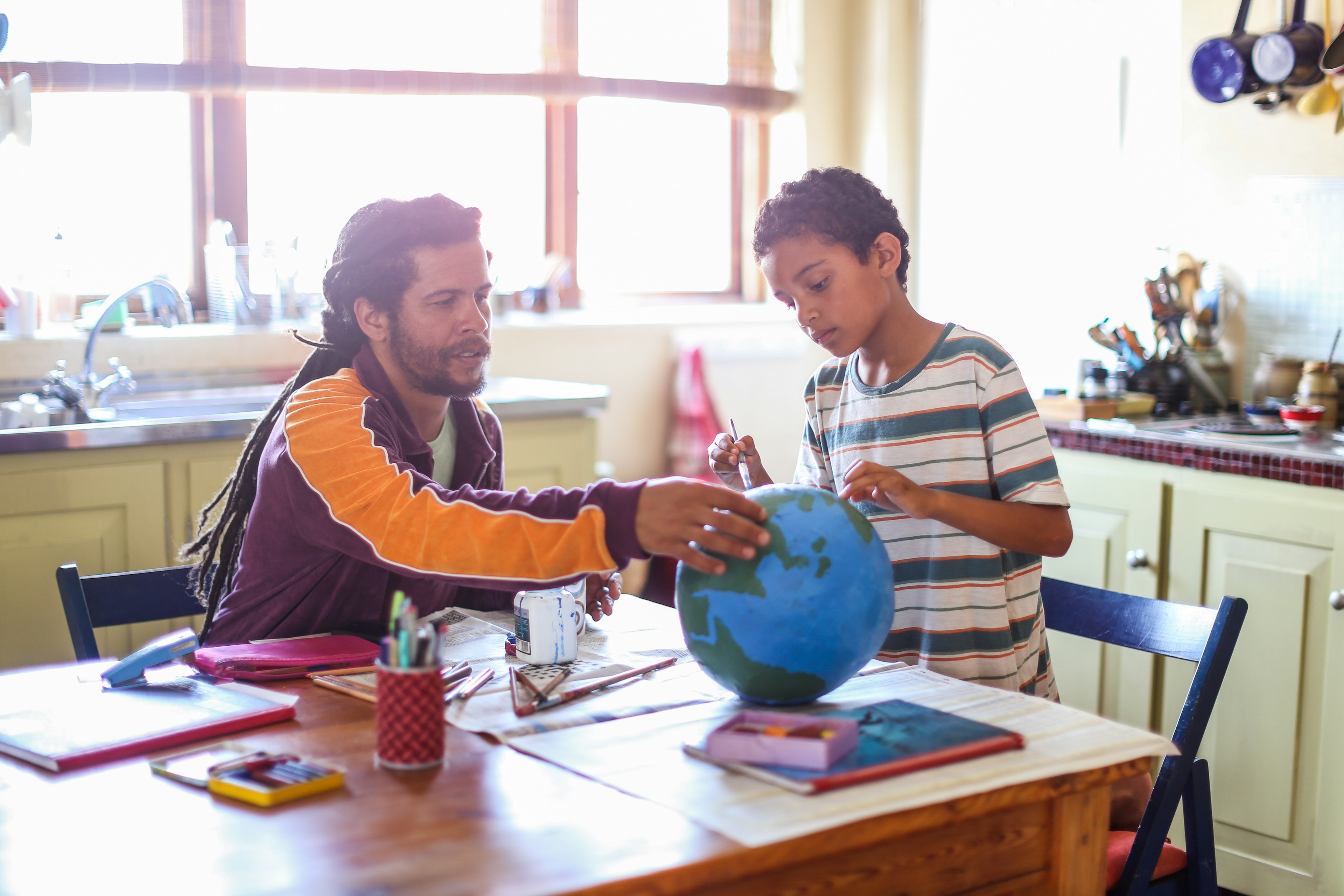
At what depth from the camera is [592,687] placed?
4.65 feet

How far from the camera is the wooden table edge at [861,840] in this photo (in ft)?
3.15

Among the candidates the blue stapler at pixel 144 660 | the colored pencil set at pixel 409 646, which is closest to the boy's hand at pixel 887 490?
the colored pencil set at pixel 409 646

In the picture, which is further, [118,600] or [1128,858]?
[118,600]

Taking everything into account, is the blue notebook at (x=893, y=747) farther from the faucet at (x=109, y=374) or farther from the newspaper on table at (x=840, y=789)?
the faucet at (x=109, y=374)

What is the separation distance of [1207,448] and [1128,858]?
1.29 m

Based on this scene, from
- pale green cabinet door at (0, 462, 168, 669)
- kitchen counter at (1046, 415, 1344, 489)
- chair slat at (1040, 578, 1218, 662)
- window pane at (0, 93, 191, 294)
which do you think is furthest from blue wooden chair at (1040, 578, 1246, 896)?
window pane at (0, 93, 191, 294)

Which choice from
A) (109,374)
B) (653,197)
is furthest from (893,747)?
(653,197)

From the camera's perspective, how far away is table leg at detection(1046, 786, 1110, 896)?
122 cm

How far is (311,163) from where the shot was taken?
12.6ft

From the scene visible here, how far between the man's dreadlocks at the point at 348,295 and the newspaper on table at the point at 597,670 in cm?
34

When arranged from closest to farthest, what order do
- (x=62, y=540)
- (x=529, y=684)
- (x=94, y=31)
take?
1. (x=529, y=684)
2. (x=62, y=540)
3. (x=94, y=31)

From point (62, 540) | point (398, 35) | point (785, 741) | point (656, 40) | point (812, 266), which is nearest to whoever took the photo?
point (785, 741)

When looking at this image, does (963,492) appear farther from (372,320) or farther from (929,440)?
(372,320)

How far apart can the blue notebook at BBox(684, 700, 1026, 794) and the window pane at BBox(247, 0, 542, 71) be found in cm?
304
